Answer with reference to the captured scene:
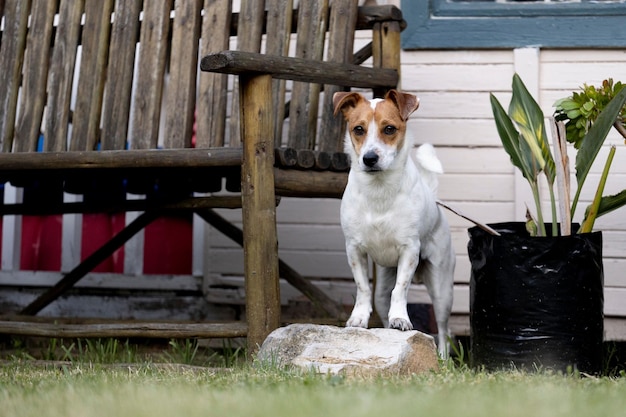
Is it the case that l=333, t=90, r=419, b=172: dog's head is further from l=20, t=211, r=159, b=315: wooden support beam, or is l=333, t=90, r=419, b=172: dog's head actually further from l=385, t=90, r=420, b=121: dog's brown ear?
l=20, t=211, r=159, b=315: wooden support beam

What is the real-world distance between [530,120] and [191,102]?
1.49m

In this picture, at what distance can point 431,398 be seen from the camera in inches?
105

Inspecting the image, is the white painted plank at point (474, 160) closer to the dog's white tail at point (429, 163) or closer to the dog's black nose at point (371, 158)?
the dog's white tail at point (429, 163)

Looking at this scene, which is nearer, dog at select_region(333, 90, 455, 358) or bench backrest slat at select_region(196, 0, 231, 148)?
dog at select_region(333, 90, 455, 358)

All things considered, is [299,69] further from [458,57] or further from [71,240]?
[71,240]

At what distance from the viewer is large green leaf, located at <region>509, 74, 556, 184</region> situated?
3.89 metres

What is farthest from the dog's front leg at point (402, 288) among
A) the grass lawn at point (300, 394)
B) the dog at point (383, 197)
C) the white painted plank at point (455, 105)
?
the white painted plank at point (455, 105)

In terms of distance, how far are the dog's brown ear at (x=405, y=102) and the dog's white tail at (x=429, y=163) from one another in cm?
34

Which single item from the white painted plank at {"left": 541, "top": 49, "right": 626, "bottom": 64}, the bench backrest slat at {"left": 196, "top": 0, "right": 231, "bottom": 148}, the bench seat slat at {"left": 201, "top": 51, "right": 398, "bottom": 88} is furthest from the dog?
the white painted plank at {"left": 541, "top": 49, "right": 626, "bottom": 64}

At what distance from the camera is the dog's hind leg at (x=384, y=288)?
4285mm

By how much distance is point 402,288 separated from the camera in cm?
385

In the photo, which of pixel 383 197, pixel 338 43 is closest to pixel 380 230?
pixel 383 197

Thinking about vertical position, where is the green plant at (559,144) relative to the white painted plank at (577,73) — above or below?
below

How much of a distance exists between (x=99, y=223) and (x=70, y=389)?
3.26 metres
